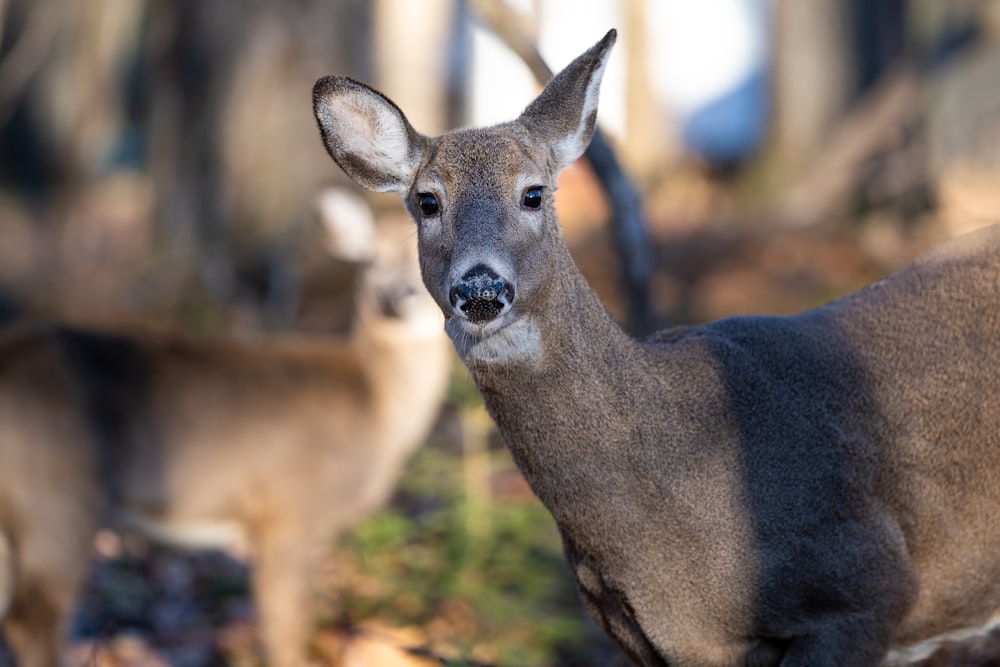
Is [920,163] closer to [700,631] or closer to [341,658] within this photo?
[341,658]

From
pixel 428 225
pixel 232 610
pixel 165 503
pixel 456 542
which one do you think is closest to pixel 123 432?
pixel 165 503

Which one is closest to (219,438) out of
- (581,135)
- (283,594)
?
(283,594)

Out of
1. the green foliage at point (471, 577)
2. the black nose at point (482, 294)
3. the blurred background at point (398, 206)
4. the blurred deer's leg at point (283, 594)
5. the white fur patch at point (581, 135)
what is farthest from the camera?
the blurred background at point (398, 206)

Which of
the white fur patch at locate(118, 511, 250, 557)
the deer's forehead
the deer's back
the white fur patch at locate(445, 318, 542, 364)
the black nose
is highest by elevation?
the deer's forehead

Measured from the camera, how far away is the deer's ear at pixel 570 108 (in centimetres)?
423

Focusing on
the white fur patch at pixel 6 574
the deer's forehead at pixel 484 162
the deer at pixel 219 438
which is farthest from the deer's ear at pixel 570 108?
the white fur patch at pixel 6 574

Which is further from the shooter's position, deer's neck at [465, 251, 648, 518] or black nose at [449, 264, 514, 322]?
deer's neck at [465, 251, 648, 518]

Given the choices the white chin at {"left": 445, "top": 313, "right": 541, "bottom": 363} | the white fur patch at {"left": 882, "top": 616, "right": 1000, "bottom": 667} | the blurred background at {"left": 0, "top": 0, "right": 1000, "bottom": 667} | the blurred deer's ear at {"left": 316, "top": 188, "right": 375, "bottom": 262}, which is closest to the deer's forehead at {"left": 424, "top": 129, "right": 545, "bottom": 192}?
the white chin at {"left": 445, "top": 313, "right": 541, "bottom": 363}

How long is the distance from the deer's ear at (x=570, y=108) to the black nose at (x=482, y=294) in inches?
28.2

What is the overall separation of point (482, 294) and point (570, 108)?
86cm

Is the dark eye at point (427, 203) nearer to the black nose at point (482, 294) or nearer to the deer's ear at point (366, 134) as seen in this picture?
the deer's ear at point (366, 134)

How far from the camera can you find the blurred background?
7.90m

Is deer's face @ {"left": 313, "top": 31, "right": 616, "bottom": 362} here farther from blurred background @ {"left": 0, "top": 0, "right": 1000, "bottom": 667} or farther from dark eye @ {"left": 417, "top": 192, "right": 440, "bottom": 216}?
blurred background @ {"left": 0, "top": 0, "right": 1000, "bottom": 667}

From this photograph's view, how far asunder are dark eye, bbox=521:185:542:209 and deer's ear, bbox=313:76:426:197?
436mm
